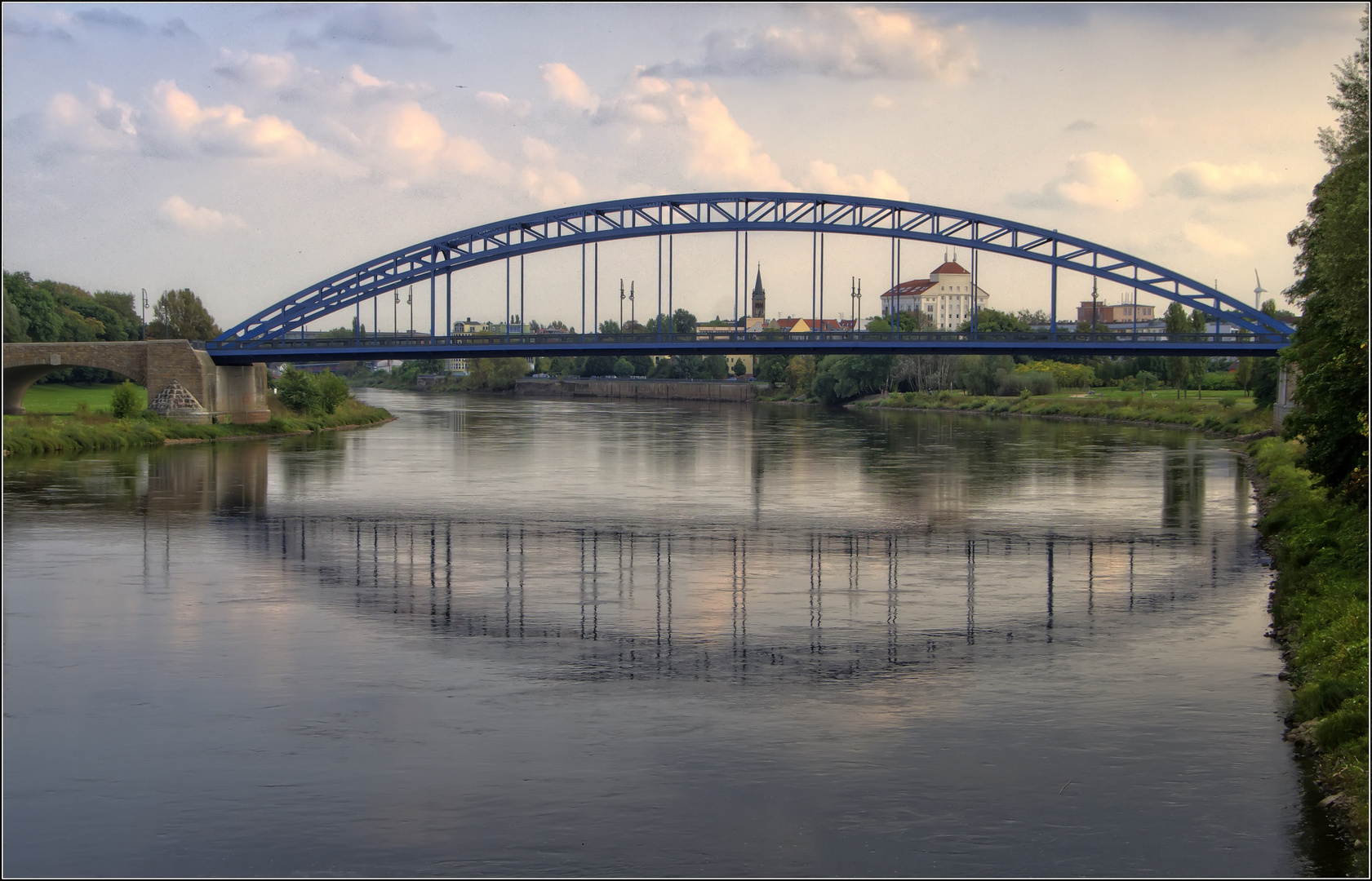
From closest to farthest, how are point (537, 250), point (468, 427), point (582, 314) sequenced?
point (537, 250), point (582, 314), point (468, 427)

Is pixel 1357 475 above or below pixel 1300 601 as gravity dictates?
above

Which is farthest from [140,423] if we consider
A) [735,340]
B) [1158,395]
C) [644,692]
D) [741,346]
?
[1158,395]

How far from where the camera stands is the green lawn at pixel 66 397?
54.8 metres

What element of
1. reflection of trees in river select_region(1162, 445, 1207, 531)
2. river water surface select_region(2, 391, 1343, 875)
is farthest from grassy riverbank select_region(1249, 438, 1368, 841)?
reflection of trees in river select_region(1162, 445, 1207, 531)

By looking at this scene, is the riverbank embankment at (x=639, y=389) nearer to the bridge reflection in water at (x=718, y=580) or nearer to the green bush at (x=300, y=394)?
the green bush at (x=300, y=394)

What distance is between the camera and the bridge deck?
5166 centimetres

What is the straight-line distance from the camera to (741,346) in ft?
171

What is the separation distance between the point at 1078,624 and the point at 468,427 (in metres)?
51.0

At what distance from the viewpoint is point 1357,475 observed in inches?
709

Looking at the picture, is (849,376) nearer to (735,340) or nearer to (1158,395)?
(1158,395)

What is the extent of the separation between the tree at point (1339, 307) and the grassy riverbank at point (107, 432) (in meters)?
35.7

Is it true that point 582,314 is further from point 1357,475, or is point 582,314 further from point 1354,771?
point 1354,771

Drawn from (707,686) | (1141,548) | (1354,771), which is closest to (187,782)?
(707,686)

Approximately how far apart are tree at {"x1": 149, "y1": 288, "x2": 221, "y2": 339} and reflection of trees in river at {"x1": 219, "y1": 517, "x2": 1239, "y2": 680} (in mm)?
55525
